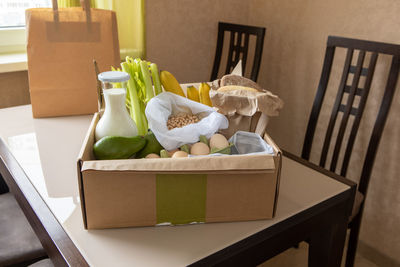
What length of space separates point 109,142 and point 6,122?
69 cm

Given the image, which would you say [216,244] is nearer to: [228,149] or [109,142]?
[228,149]

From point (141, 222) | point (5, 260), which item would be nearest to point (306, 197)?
point (141, 222)

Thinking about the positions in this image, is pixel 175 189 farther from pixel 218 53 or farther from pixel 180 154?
pixel 218 53

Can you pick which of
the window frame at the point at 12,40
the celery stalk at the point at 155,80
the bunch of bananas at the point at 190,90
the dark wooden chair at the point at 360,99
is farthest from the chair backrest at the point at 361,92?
the window frame at the point at 12,40

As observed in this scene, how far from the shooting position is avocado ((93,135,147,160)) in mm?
782

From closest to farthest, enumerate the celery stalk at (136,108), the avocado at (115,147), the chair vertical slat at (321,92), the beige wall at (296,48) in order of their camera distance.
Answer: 1. the avocado at (115,147)
2. the celery stalk at (136,108)
3. the chair vertical slat at (321,92)
4. the beige wall at (296,48)

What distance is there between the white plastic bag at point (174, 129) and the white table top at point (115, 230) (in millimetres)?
214

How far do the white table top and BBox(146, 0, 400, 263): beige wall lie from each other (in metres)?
1.04

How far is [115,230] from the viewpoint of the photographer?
2.37 ft

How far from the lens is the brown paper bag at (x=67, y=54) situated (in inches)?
48.3

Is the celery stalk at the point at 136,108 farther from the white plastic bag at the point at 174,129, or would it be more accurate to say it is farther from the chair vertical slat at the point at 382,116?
the chair vertical slat at the point at 382,116

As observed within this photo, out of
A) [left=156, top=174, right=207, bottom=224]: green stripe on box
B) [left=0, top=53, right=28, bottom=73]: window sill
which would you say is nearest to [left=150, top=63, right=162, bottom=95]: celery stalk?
[left=156, top=174, right=207, bottom=224]: green stripe on box

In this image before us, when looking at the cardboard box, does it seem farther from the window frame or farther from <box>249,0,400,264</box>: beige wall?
the window frame

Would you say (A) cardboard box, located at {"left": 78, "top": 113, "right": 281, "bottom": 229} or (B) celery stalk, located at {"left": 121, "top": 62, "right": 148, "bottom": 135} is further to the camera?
(B) celery stalk, located at {"left": 121, "top": 62, "right": 148, "bottom": 135}
